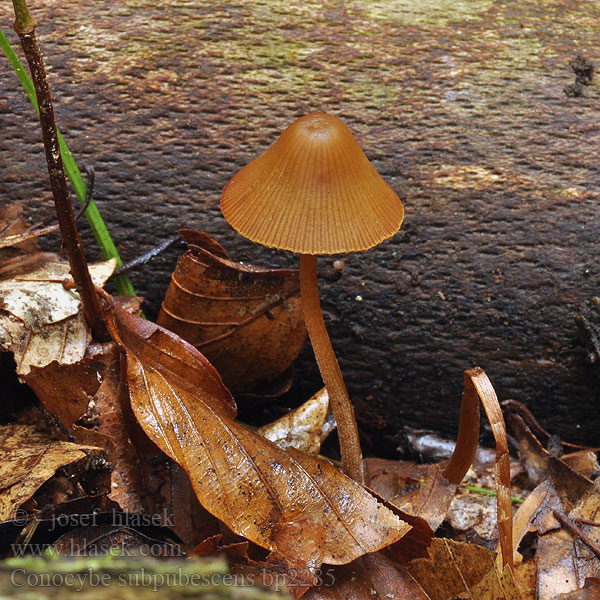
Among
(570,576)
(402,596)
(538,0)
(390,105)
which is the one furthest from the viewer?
(538,0)

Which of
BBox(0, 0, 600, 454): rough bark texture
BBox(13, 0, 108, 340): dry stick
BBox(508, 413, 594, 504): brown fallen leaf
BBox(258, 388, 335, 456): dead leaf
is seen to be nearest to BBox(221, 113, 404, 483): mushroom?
BBox(13, 0, 108, 340): dry stick

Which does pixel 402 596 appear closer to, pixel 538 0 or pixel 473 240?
pixel 473 240

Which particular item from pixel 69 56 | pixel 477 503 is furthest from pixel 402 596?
pixel 69 56

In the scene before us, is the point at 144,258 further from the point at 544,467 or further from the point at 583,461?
the point at 583,461

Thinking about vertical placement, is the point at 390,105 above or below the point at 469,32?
below

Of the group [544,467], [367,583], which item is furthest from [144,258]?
[544,467]

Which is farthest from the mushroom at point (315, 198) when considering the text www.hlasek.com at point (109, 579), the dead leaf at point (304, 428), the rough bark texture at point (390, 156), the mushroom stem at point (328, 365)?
the text www.hlasek.com at point (109, 579)

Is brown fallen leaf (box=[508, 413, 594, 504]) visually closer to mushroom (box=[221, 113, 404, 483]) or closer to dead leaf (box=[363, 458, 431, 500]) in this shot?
dead leaf (box=[363, 458, 431, 500])
